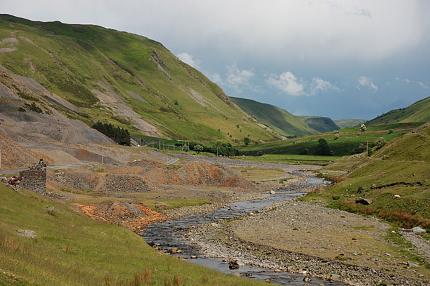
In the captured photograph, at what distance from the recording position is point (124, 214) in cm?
8056

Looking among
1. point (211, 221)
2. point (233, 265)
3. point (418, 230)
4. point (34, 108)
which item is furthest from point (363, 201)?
point (34, 108)

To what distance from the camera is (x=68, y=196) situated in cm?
9000

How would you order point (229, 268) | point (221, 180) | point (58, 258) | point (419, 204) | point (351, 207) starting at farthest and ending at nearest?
point (221, 180) < point (351, 207) < point (419, 204) < point (229, 268) < point (58, 258)

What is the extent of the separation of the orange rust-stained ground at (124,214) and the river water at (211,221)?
282 cm

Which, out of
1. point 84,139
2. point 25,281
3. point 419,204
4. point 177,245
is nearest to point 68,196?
point 177,245

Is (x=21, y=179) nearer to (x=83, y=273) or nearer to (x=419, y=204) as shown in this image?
(x=83, y=273)

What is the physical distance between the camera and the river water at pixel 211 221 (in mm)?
45562

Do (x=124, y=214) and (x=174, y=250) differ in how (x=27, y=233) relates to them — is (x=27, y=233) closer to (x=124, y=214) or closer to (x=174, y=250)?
(x=174, y=250)

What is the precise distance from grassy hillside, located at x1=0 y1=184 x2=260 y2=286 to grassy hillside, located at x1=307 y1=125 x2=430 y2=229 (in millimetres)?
40644

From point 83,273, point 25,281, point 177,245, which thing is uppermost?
point 25,281

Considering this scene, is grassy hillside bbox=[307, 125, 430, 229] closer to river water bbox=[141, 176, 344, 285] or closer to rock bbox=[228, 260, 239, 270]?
river water bbox=[141, 176, 344, 285]

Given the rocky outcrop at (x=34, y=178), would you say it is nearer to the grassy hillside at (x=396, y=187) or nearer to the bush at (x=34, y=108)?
the grassy hillside at (x=396, y=187)

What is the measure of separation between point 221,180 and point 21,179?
75.8 m

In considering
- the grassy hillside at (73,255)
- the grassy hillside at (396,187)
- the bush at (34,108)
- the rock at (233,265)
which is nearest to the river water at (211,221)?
the rock at (233,265)
